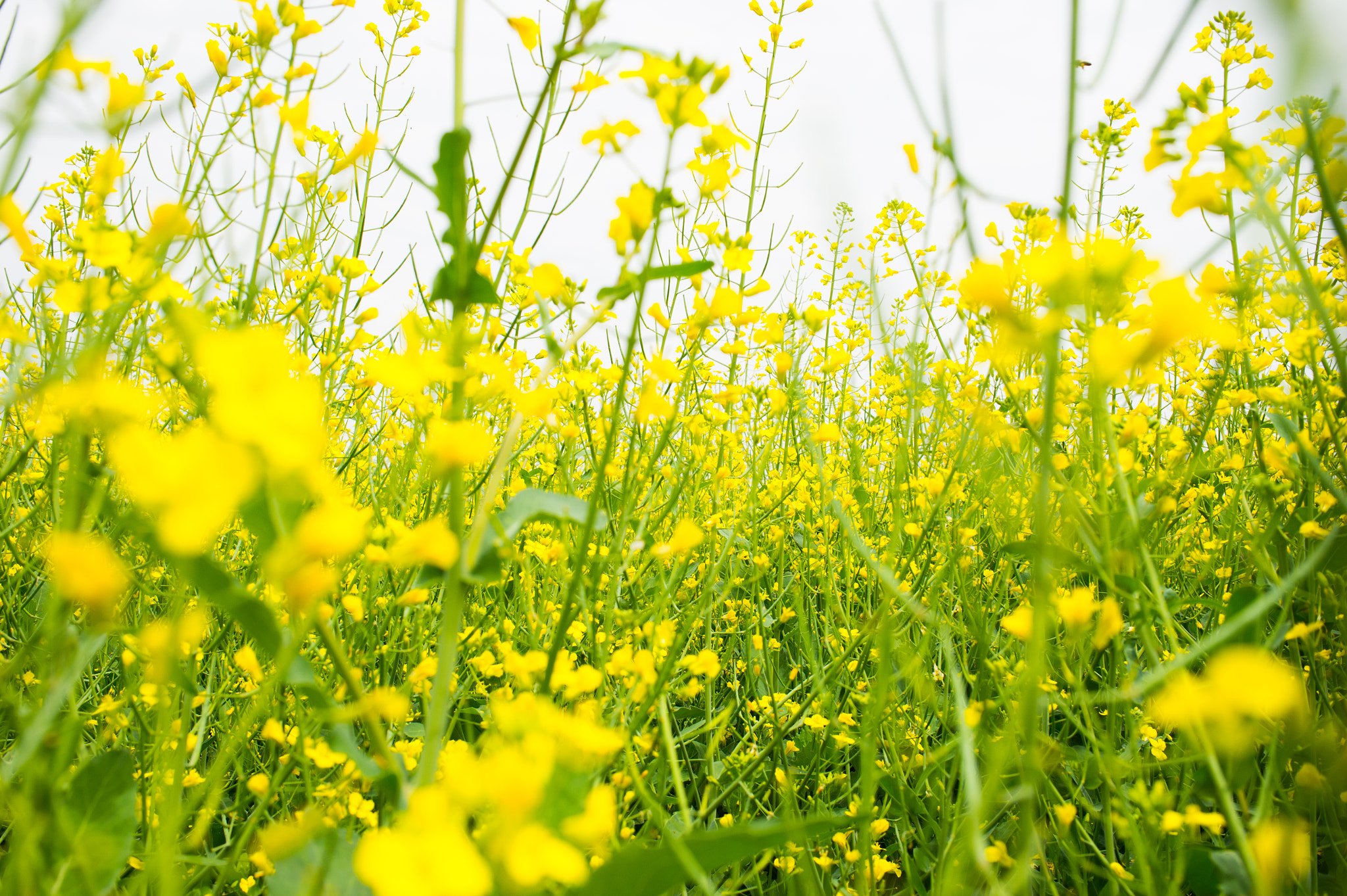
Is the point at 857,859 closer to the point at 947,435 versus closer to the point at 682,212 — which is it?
the point at 682,212

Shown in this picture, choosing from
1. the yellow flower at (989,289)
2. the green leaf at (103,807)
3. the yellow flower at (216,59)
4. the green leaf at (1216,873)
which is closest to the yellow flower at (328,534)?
the yellow flower at (989,289)

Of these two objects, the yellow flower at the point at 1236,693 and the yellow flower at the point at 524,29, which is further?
the yellow flower at the point at 524,29

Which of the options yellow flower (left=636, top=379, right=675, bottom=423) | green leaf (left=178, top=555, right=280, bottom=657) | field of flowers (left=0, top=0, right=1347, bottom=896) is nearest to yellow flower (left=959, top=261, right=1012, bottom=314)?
field of flowers (left=0, top=0, right=1347, bottom=896)

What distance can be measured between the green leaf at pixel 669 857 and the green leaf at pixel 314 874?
0.62 feet

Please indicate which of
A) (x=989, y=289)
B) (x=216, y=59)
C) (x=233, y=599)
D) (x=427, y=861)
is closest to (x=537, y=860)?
(x=427, y=861)

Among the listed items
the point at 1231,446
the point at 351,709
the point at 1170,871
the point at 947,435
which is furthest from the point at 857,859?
the point at 1231,446

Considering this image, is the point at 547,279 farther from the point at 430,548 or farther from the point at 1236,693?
the point at 1236,693

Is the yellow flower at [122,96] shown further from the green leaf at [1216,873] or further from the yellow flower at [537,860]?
the green leaf at [1216,873]

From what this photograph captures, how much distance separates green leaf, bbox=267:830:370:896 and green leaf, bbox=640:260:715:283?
494 millimetres

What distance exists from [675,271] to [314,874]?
57 cm

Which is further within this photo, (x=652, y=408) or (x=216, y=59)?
(x=216, y=59)

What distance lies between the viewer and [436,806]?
1.22 feet

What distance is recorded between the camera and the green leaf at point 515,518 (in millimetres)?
633

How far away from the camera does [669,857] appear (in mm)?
555
